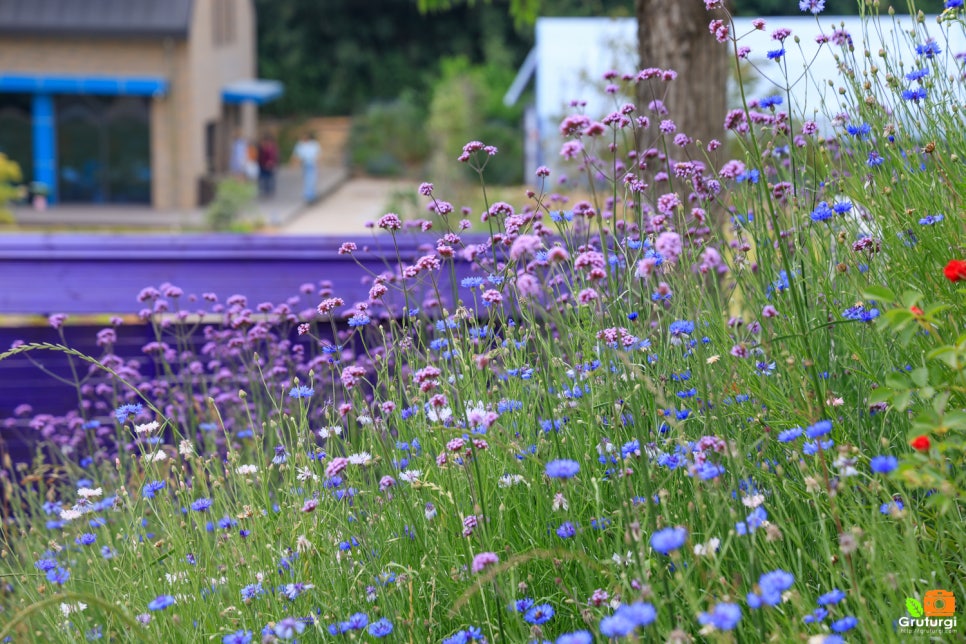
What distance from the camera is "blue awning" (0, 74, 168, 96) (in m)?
27.5

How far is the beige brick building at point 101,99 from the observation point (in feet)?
91.1

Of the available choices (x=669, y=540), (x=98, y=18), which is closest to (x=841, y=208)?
(x=669, y=540)

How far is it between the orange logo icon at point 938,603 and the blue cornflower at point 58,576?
6.73 ft

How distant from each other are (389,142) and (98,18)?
41.5 feet

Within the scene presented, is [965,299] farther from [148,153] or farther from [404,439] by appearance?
[148,153]

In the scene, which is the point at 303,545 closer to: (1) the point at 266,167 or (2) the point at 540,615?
(2) the point at 540,615

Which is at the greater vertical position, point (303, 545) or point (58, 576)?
point (303, 545)

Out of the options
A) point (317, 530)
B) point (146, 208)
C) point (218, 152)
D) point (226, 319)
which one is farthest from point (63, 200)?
point (317, 530)

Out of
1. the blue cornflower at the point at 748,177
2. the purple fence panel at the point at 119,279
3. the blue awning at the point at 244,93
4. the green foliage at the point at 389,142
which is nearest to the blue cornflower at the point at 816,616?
the blue cornflower at the point at 748,177

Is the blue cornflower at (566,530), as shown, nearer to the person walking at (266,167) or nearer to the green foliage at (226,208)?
the green foliage at (226,208)

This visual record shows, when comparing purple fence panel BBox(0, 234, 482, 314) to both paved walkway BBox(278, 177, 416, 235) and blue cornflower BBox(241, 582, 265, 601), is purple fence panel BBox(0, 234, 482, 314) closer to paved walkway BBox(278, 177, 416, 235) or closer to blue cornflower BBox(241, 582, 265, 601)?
blue cornflower BBox(241, 582, 265, 601)

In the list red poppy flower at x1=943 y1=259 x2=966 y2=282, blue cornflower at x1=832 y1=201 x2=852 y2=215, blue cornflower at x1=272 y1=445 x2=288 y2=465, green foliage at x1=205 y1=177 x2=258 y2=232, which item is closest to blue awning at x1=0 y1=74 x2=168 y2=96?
green foliage at x1=205 y1=177 x2=258 y2=232

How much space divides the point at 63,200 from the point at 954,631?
93.1 feet

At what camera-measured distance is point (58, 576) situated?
2.96 metres
